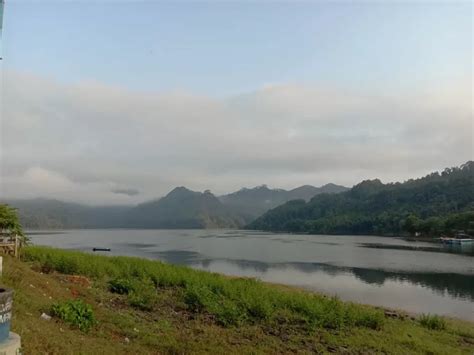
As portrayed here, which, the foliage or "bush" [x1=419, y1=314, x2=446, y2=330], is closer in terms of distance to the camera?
the foliage

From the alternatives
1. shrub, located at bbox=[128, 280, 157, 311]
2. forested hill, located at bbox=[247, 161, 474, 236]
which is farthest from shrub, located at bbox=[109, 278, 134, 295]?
forested hill, located at bbox=[247, 161, 474, 236]

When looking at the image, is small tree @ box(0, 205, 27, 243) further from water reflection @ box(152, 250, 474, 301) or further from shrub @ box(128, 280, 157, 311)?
water reflection @ box(152, 250, 474, 301)

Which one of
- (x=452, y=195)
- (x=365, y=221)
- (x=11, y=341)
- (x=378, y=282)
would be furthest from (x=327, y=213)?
(x=11, y=341)

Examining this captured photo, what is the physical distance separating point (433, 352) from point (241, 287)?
8.63m

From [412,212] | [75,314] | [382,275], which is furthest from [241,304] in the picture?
[412,212]

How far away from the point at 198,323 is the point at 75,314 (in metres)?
4.39

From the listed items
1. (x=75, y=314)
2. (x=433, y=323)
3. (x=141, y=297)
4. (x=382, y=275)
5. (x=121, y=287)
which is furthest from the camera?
(x=382, y=275)

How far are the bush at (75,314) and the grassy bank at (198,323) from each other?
23mm

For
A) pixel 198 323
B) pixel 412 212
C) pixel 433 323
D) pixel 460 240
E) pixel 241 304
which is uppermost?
pixel 412 212

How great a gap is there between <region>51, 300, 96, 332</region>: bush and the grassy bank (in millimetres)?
23

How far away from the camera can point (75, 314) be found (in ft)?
33.4

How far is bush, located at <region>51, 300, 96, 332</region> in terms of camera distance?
32.6 ft

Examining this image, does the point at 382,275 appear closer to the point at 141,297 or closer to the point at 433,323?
the point at 433,323

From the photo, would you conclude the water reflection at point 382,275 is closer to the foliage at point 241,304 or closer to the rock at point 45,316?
the foliage at point 241,304
